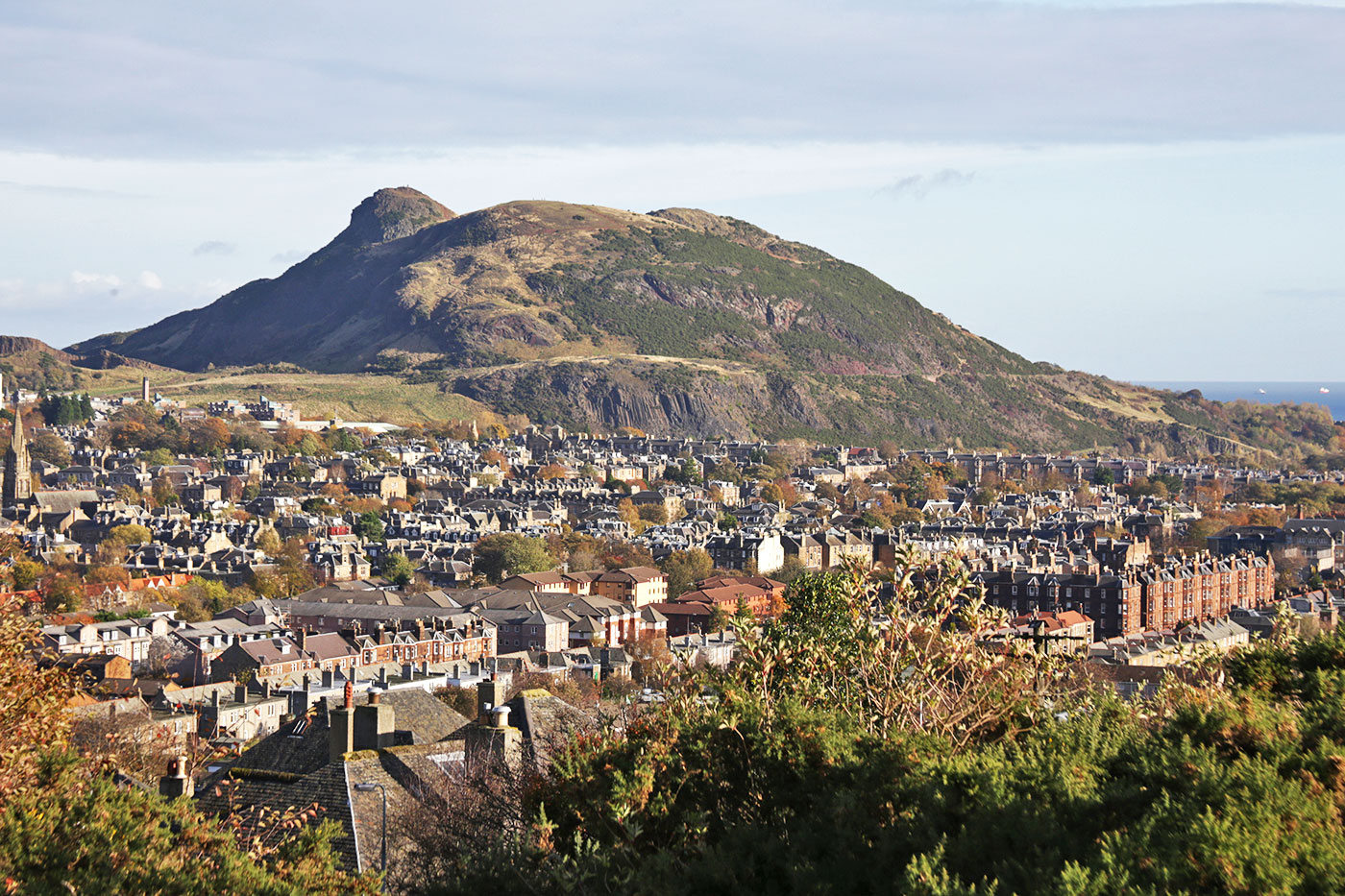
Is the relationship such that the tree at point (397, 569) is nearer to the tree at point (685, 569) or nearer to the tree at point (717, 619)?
the tree at point (685, 569)

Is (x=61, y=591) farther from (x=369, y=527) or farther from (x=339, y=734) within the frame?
(x=339, y=734)

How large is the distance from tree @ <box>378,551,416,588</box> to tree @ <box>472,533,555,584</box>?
404 centimetres

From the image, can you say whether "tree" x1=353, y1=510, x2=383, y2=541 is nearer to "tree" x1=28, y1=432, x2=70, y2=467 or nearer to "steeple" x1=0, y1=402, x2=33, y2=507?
"steeple" x1=0, y1=402, x2=33, y2=507

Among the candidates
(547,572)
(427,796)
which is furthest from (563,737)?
(547,572)

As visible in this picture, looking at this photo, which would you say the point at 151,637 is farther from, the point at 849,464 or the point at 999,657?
the point at 849,464

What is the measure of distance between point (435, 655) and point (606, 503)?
75116 millimetres

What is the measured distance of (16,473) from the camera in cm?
13175

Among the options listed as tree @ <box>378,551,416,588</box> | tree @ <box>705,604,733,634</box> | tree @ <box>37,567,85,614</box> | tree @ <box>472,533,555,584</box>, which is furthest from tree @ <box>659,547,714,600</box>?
tree @ <box>37,567,85,614</box>

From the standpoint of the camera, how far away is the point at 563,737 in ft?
85.1

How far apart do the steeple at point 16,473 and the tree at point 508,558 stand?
42.1 metres

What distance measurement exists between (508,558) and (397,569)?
6.40 m

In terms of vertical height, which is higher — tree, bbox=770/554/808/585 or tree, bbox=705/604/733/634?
tree, bbox=705/604/733/634

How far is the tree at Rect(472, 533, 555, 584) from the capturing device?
98.2m

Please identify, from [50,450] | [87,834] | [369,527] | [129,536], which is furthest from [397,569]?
[87,834]
